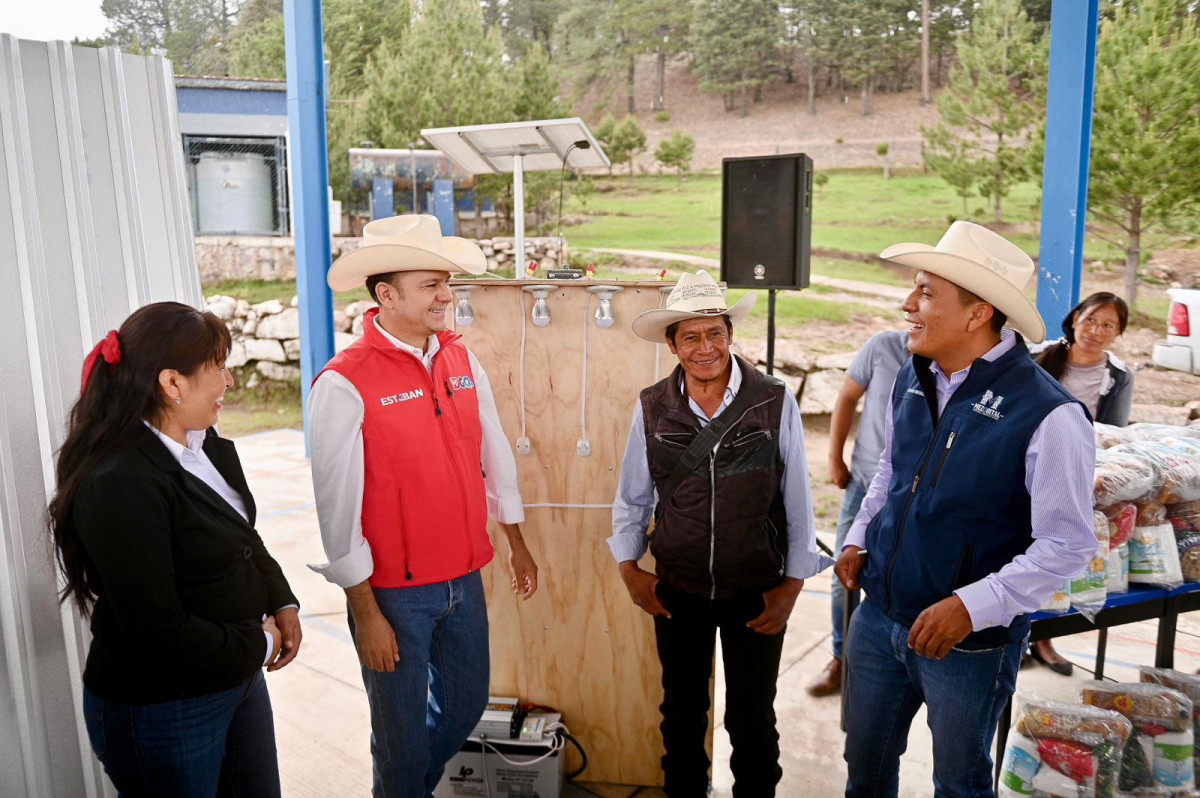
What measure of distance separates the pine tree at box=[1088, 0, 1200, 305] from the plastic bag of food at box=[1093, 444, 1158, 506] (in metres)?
7.38

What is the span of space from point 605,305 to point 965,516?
3.73ft

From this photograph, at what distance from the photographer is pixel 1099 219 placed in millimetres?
9609

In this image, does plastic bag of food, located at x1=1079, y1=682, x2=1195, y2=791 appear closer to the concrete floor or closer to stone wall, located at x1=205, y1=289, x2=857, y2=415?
the concrete floor

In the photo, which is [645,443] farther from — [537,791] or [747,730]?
[537,791]

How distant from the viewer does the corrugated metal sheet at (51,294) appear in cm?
169

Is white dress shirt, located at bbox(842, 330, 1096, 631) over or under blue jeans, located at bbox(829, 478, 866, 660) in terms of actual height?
over

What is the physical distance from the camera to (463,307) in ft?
8.09

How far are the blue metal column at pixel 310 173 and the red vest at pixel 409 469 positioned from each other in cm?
508

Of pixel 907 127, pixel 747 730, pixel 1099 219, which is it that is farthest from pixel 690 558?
pixel 907 127

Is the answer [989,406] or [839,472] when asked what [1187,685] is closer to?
[839,472]

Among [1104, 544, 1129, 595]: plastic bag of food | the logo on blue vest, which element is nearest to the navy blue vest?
the logo on blue vest

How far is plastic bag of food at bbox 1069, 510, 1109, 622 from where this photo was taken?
7.09ft

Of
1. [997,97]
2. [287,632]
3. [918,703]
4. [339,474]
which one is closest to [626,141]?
[997,97]

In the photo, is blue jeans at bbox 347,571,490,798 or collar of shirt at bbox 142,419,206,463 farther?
blue jeans at bbox 347,571,490,798
